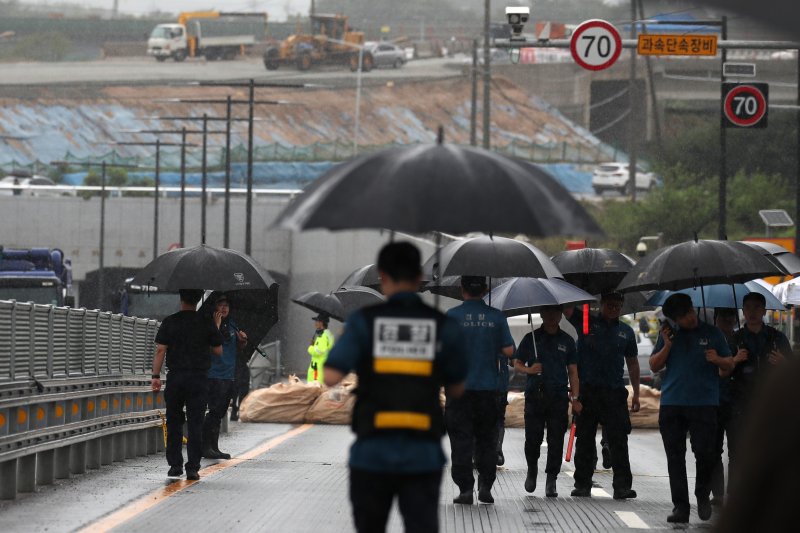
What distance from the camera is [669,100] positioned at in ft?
403

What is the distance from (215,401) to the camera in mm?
16953

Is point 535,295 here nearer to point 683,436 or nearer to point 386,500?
point 683,436

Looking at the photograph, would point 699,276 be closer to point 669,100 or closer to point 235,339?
point 235,339

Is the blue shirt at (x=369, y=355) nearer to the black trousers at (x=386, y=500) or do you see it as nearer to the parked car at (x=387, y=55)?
the black trousers at (x=386, y=500)

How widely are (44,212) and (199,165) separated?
50.4 meters

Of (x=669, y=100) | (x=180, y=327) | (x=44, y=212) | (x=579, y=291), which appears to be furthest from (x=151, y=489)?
(x=669, y=100)

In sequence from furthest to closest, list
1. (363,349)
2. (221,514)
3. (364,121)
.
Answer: (364,121) < (221,514) < (363,349)

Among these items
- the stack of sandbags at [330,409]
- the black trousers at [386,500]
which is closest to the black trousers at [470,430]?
the black trousers at [386,500]

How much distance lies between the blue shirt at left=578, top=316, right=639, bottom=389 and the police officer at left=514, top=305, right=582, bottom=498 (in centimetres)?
11

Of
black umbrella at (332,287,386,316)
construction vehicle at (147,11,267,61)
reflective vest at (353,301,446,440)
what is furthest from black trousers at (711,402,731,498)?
construction vehicle at (147,11,267,61)

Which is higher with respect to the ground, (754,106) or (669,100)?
(669,100)

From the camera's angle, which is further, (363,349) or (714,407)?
(714,407)

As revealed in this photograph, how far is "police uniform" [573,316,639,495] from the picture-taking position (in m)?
13.2

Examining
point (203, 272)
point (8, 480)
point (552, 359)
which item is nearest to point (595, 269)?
point (552, 359)
